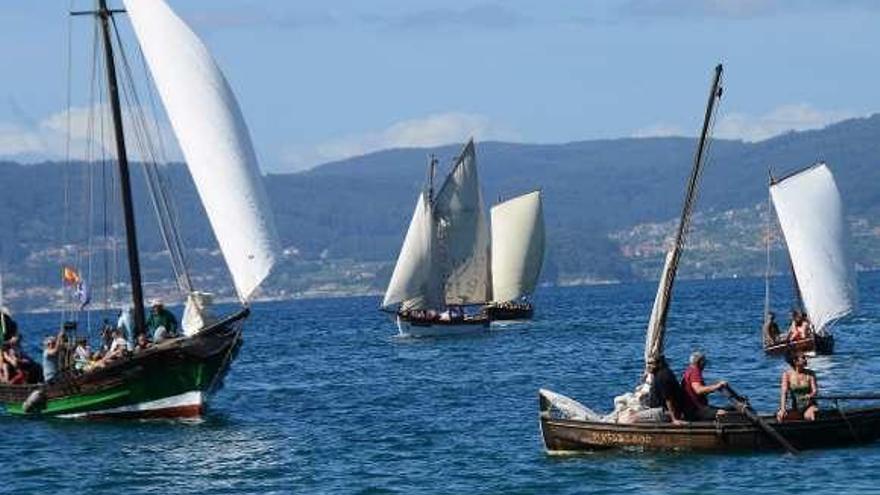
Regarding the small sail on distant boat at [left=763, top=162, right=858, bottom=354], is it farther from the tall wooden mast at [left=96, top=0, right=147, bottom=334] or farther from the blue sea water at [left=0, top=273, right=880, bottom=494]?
the tall wooden mast at [left=96, top=0, right=147, bottom=334]

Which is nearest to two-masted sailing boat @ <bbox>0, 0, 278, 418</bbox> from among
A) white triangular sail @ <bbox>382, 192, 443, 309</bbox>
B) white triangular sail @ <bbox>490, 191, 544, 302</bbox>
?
white triangular sail @ <bbox>382, 192, 443, 309</bbox>

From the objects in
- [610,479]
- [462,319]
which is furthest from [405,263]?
[610,479]

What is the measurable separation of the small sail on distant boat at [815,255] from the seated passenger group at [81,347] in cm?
3293

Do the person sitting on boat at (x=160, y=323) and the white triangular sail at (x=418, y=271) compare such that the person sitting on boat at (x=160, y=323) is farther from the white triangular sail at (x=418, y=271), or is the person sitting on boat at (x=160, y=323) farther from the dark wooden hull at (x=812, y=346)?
the white triangular sail at (x=418, y=271)

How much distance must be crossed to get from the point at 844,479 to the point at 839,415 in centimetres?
452

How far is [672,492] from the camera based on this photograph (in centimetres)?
4741

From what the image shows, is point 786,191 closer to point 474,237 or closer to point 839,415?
point 839,415

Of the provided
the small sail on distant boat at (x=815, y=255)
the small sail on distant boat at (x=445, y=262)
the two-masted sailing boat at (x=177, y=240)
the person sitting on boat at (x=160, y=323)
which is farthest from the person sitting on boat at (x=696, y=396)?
the small sail on distant boat at (x=445, y=262)

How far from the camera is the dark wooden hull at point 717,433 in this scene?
5159cm

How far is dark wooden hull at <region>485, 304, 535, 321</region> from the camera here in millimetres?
149750

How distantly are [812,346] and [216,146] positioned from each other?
130 feet

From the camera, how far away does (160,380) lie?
6431 centimetres

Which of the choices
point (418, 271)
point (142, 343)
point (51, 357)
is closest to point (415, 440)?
point (142, 343)

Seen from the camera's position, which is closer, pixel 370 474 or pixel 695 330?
pixel 370 474
